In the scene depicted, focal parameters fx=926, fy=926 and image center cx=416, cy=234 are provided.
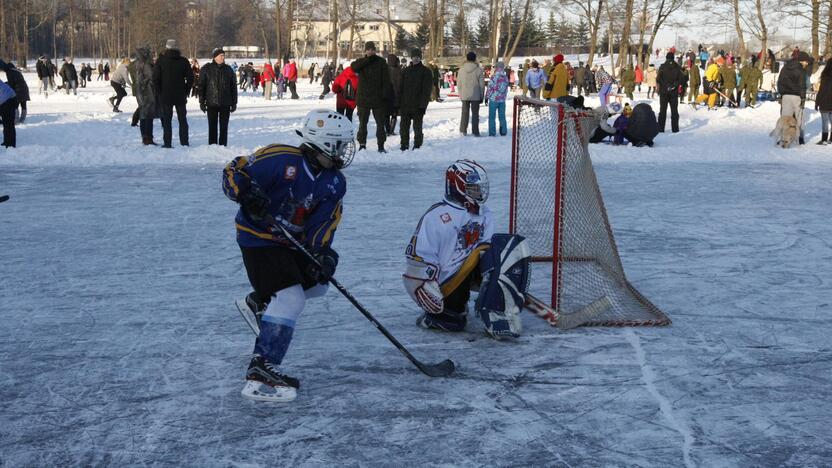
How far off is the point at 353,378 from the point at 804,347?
226 centimetres

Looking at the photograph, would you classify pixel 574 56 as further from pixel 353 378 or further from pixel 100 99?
pixel 353 378

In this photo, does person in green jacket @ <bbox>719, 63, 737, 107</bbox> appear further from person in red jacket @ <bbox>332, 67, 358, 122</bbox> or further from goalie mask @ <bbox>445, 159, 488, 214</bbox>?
goalie mask @ <bbox>445, 159, 488, 214</bbox>

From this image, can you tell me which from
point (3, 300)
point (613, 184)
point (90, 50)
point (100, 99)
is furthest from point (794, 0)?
point (90, 50)

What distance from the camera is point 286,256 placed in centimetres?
378

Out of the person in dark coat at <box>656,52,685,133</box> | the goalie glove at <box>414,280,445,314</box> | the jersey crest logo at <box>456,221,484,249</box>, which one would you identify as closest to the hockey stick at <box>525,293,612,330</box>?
the jersey crest logo at <box>456,221,484,249</box>

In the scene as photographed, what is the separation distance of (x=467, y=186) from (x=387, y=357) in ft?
3.11

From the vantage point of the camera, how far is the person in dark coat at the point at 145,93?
13.0 meters

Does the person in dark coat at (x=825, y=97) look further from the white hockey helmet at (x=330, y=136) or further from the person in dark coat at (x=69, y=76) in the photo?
the person in dark coat at (x=69, y=76)

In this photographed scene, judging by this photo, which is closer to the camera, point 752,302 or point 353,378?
point 353,378

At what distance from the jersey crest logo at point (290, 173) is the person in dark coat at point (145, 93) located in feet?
31.8

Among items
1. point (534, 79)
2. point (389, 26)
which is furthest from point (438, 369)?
point (389, 26)

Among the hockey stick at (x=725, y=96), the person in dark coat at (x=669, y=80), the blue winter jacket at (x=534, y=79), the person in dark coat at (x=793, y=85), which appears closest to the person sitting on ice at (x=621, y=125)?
the person in dark coat at (x=669, y=80)

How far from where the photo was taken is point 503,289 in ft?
15.2

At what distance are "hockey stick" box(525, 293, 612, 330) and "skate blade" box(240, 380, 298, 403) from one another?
1.70m
